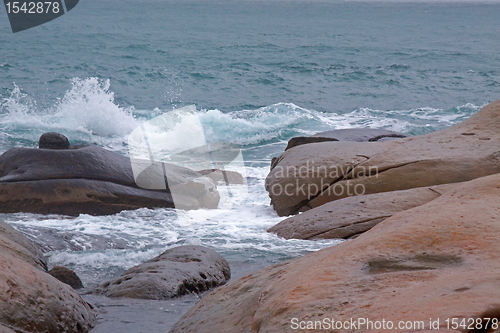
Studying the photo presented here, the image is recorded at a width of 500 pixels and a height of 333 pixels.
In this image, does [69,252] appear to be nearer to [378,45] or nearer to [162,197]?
[162,197]

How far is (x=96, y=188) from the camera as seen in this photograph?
6.70 meters

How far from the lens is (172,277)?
4.20 m

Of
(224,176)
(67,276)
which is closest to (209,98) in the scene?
(224,176)

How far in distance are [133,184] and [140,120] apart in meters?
8.40

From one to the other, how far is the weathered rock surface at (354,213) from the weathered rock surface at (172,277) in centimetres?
119

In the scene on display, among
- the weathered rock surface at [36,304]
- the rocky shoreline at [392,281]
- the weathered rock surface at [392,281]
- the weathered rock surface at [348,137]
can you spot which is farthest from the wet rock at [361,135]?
the weathered rock surface at [36,304]

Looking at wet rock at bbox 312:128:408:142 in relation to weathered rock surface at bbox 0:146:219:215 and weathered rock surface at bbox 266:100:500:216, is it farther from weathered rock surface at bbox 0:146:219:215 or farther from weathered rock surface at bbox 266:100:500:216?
weathered rock surface at bbox 0:146:219:215

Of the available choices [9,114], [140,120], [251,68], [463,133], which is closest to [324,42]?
[251,68]

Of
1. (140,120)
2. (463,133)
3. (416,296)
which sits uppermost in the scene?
(416,296)

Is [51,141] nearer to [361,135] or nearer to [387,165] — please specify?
[387,165]

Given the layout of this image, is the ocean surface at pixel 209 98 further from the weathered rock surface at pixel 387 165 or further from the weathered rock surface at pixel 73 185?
the weathered rock surface at pixel 387 165

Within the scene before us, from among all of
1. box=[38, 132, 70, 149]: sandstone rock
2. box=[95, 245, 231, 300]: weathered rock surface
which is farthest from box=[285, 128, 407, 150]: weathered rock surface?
box=[95, 245, 231, 300]: weathered rock surface

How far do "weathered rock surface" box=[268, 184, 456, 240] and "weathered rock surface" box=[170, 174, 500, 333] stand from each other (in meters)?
2.09

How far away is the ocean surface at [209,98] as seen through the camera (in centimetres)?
550
